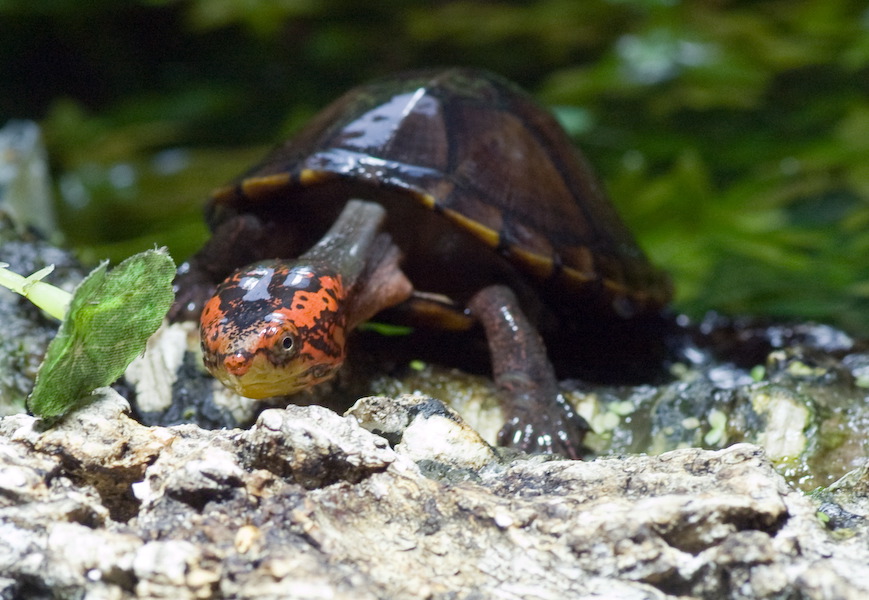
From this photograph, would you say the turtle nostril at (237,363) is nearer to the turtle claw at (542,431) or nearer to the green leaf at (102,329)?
the green leaf at (102,329)

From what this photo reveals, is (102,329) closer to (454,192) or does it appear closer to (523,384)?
(523,384)

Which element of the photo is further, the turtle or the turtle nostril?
the turtle

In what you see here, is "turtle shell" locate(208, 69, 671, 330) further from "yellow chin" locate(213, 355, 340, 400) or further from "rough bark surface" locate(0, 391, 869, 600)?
"rough bark surface" locate(0, 391, 869, 600)

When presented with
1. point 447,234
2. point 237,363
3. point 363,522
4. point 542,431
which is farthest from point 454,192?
point 363,522

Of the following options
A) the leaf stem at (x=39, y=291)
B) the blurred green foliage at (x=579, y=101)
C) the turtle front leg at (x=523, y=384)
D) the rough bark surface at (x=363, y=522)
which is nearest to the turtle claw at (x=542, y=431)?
the turtle front leg at (x=523, y=384)

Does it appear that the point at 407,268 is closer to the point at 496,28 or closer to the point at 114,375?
the point at 114,375

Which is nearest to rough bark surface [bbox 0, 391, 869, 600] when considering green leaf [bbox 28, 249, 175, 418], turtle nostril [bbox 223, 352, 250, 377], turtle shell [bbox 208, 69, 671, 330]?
green leaf [bbox 28, 249, 175, 418]

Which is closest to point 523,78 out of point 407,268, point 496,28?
point 496,28
